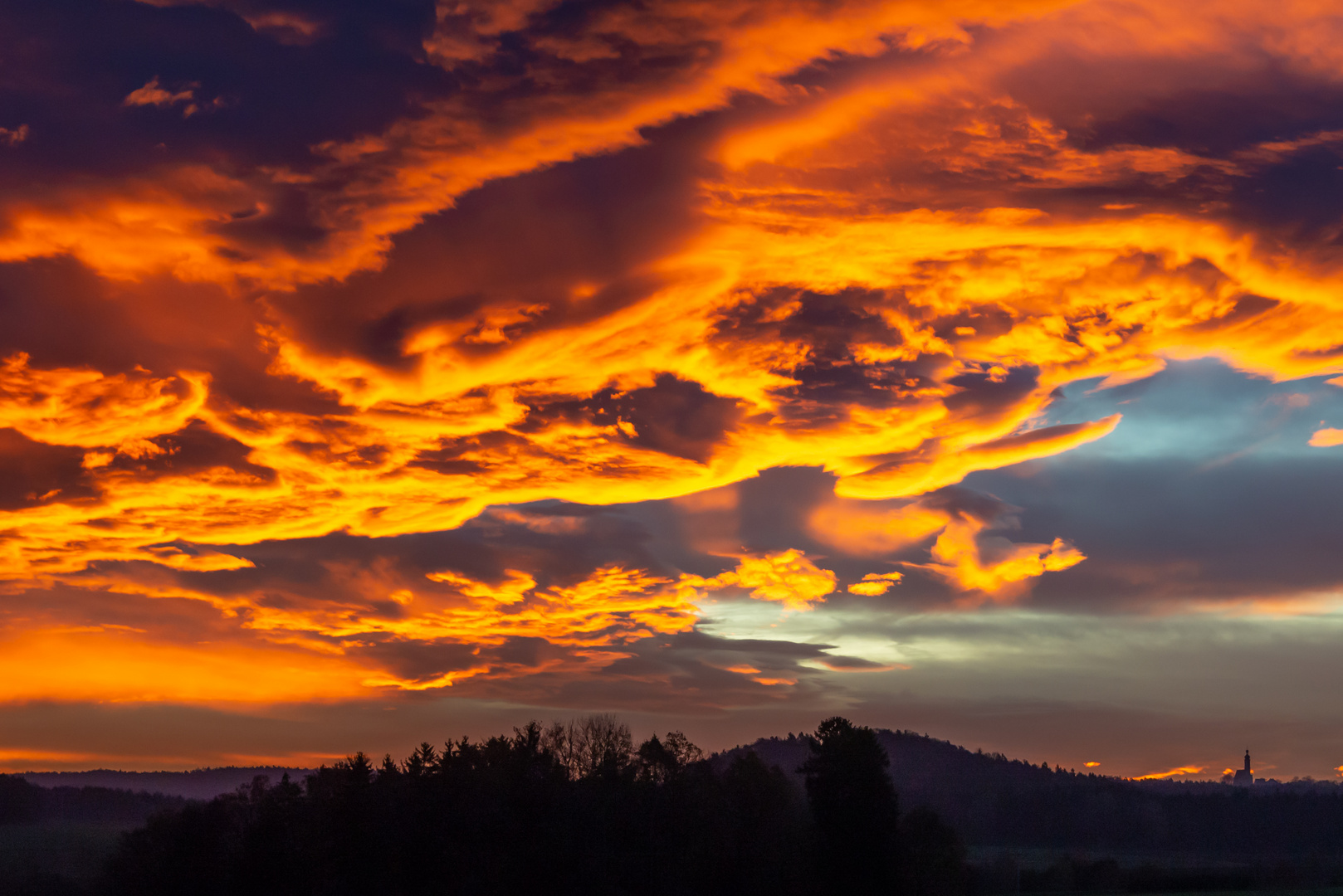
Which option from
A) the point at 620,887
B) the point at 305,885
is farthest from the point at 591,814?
the point at 305,885

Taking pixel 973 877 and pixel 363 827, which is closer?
pixel 363 827

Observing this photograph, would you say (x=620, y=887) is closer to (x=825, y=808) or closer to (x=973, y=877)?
(x=825, y=808)

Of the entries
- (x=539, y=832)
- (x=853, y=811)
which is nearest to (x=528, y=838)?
(x=539, y=832)

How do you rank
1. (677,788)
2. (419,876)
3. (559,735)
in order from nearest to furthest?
(419,876), (677,788), (559,735)

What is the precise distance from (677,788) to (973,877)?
142 feet

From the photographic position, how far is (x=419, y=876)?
8069 cm

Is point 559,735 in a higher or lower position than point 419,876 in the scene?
higher

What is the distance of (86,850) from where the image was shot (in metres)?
112

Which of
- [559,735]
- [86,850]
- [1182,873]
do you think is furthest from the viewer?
[1182,873]

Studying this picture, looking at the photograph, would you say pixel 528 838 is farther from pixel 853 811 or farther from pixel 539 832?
pixel 853 811

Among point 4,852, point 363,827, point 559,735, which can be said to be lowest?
point 4,852

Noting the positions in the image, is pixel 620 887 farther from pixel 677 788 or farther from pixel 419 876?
pixel 419 876

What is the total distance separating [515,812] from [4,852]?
81013 mm

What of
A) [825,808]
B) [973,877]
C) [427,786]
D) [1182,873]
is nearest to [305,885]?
[427,786]
